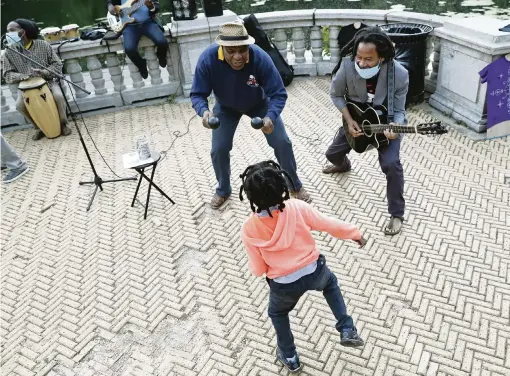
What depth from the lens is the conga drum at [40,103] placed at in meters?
6.88

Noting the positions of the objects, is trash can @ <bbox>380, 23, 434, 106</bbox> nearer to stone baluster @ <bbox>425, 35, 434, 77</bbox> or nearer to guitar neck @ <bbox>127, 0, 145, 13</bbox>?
stone baluster @ <bbox>425, 35, 434, 77</bbox>

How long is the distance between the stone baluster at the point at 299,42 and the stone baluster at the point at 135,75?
9.26ft

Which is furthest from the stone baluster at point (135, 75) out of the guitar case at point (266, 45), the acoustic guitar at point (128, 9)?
the guitar case at point (266, 45)

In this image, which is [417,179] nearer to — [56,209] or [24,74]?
[56,209]

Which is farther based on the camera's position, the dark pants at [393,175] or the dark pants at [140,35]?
the dark pants at [140,35]

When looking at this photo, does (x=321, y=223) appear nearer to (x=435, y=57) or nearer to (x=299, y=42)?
(x=435, y=57)

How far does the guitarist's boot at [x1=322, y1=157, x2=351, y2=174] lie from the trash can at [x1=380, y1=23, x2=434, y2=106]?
7.02 feet

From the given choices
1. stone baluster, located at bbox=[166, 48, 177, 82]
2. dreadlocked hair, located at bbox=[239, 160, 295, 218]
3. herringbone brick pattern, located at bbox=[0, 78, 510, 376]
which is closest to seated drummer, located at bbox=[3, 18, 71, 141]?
herringbone brick pattern, located at bbox=[0, 78, 510, 376]

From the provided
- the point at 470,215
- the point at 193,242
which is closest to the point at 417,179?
the point at 470,215

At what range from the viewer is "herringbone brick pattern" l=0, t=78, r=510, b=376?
3.42 m

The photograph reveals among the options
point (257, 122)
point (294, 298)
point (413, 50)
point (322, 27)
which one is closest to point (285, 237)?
point (294, 298)

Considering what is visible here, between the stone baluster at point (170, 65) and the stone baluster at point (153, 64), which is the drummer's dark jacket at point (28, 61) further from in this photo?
the stone baluster at point (170, 65)

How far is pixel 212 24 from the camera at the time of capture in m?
7.62

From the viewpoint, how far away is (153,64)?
787cm
